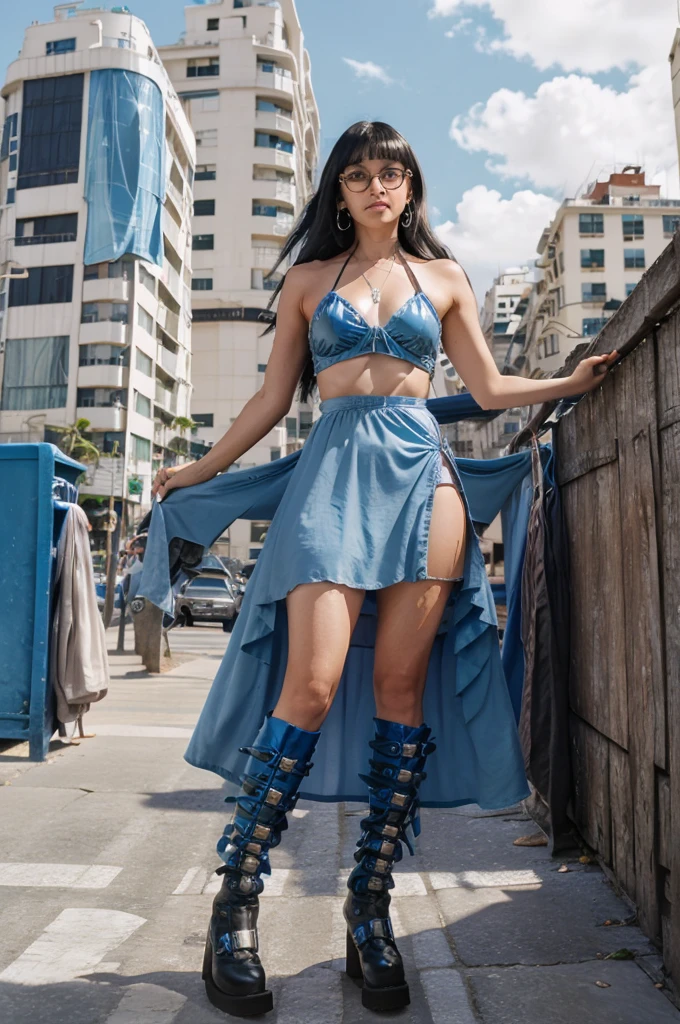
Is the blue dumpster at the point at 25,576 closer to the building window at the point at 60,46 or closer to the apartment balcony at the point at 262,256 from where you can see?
the building window at the point at 60,46

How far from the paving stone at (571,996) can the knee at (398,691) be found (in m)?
0.70

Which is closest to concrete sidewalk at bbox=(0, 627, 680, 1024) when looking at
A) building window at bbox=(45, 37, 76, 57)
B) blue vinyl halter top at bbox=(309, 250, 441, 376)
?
blue vinyl halter top at bbox=(309, 250, 441, 376)

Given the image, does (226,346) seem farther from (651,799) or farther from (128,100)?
(651,799)

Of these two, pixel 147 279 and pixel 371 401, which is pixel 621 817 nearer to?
pixel 371 401

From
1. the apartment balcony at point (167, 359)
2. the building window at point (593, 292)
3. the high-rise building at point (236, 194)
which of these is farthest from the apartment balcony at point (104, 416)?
the building window at point (593, 292)

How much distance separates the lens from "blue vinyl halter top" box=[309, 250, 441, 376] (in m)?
2.62

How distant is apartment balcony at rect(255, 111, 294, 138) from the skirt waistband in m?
74.9

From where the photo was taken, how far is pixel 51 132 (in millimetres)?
51344

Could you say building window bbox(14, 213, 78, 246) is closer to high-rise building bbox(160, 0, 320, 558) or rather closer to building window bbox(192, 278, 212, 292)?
high-rise building bbox(160, 0, 320, 558)

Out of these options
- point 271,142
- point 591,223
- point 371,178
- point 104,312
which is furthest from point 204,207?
point 371,178

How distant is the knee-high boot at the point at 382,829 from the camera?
2430 millimetres

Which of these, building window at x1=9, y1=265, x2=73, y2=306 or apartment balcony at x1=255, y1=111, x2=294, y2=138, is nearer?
building window at x1=9, y1=265, x2=73, y2=306

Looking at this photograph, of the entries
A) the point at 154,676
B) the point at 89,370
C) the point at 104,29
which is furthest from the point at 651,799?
the point at 104,29

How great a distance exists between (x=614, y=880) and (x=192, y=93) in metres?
79.0
